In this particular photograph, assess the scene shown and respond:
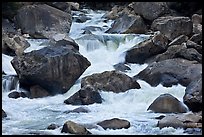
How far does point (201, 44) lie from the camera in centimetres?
1577

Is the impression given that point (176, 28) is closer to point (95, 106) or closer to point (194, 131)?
point (95, 106)

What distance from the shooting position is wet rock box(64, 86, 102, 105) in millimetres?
11578

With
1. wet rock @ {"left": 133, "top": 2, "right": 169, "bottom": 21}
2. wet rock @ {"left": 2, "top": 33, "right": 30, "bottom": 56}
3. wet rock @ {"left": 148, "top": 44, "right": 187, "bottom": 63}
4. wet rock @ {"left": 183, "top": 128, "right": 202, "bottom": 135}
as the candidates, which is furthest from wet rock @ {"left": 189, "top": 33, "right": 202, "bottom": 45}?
wet rock @ {"left": 183, "top": 128, "right": 202, "bottom": 135}

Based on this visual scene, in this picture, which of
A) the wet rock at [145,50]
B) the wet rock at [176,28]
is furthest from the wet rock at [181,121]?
the wet rock at [176,28]

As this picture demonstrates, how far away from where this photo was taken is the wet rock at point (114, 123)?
31.2 feet

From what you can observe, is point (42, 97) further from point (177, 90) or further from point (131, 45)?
point (131, 45)

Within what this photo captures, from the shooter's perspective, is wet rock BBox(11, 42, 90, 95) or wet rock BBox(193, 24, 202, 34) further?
wet rock BBox(193, 24, 202, 34)

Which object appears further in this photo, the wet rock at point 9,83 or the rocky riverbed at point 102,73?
the wet rock at point 9,83

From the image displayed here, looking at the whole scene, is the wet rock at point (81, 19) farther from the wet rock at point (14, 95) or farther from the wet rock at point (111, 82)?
the wet rock at point (14, 95)

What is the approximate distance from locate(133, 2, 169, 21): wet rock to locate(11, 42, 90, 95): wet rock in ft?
20.5

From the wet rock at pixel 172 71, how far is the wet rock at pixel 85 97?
1.96 meters

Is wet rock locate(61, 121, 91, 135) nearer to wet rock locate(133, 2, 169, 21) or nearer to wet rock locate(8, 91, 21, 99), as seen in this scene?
wet rock locate(8, 91, 21, 99)

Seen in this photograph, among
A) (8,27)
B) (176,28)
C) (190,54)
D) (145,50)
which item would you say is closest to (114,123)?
(190,54)

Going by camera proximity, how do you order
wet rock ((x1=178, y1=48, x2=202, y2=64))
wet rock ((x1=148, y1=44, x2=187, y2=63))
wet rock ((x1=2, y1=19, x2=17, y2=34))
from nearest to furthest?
wet rock ((x1=178, y1=48, x2=202, y2=64)) < wet rock ((x1=148, y1=44, x2=187, y2=63)) < wet rock ((x1=2, y1=19, x2=17, y2=34))
